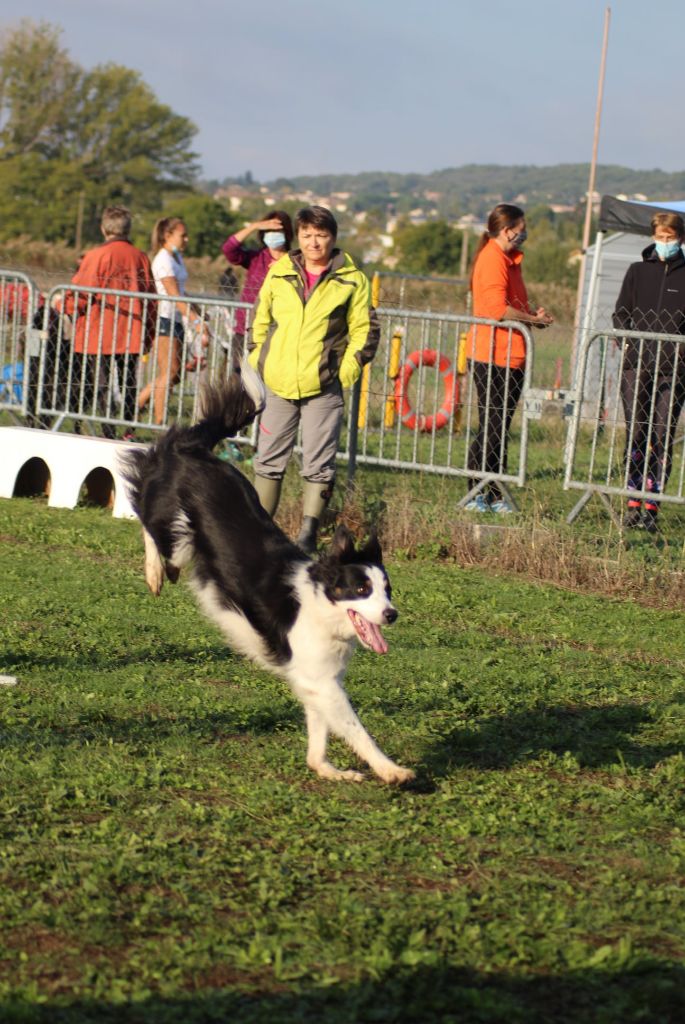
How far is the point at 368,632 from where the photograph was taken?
4.59 m

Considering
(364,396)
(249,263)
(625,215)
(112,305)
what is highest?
(625,215)

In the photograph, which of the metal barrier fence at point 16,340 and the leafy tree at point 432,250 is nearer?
the metal barrier fence at point 16,340

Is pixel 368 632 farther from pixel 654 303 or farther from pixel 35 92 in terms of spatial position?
pixel 35 92

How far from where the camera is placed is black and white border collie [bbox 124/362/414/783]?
463 centimetres

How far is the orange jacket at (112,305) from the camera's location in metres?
11.2

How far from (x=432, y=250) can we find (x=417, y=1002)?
6999 cm

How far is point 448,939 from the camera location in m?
3.41

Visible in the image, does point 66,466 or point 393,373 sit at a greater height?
point 393,373

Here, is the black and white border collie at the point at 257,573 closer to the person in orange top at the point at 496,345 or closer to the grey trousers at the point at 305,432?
the grey trousers at the point at 305,432

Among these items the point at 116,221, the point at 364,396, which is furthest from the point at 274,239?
the point at 364,396

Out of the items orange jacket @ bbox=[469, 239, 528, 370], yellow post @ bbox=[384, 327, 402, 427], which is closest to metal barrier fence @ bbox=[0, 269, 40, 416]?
yellow post @ bbox=[384, 327, 402, 427]

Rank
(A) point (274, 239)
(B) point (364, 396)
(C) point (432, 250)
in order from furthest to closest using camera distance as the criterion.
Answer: (C) point (432, 250) < (A) point (274, 239) < (B) point (364, 396)

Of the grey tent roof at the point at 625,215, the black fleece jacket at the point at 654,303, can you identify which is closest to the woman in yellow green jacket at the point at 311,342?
the black fleece jacket at the point at 654,303

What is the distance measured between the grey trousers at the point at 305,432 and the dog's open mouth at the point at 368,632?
377cm
